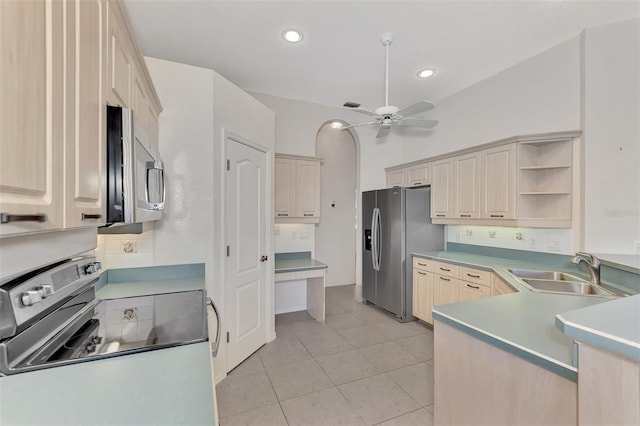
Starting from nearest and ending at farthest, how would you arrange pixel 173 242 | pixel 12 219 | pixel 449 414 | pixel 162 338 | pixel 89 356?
pixel 12 219
pixel 89 356
pixel 162 338
pixel 449 414
pixel 173 242

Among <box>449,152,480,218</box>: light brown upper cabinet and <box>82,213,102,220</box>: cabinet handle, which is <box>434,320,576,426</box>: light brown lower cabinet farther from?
<box>449,152,480,218</box>: light brown upper cabinet

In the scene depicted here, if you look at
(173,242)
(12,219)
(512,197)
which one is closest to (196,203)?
(173,242)

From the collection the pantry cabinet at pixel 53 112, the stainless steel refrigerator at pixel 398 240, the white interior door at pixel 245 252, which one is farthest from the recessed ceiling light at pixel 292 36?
the stainless steel refrigerator at pixel 398 240

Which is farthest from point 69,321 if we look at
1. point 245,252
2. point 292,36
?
point 292,36

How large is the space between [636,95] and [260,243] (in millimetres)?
3670

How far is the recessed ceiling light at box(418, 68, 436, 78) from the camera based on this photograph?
11.0 ft

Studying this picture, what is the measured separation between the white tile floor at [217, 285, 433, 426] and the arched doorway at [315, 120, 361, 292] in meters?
1.64

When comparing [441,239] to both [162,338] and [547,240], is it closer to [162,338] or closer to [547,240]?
[547,240]

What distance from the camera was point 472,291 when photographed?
2.98m

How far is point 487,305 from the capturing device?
151 cm

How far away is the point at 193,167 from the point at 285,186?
1688 mm

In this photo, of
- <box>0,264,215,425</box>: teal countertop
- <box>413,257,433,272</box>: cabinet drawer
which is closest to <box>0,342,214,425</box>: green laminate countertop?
<box>0,264,215,425</box>: teal countertop

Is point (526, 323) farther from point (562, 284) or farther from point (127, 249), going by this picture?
point (127, 249)

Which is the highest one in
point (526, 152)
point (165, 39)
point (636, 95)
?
point (165, 39)
